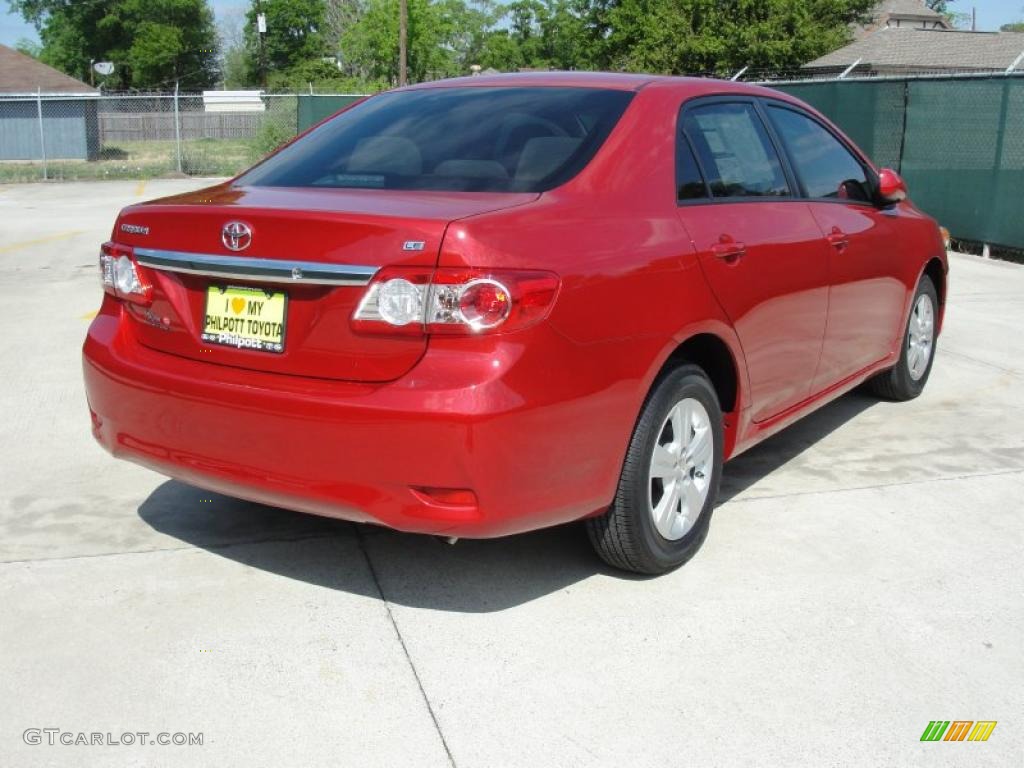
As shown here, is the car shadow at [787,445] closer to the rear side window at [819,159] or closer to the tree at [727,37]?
the rear side window at [819,159]

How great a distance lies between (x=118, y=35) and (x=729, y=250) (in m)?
80.0

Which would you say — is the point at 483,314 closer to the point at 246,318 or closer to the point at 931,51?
the point at 246,318

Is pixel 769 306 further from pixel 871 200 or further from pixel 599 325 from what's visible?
pixel 871 200

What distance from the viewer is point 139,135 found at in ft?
145

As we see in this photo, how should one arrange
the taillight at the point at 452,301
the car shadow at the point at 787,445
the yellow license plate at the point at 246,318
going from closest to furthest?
the taillight at the point at 452,301
the yellow license plate at the point at 246,318
the car shadow at the point at 787,445

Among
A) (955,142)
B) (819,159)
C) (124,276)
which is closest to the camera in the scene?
(124,276)

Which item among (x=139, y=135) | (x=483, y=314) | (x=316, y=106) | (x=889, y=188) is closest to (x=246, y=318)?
(x=483, y=314)

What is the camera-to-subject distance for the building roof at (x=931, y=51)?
134 ft

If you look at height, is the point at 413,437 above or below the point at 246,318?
below

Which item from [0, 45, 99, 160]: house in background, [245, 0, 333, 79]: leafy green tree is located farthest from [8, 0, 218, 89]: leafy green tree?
[0, 45, 99, 160]: house in background

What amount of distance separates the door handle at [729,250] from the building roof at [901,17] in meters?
63.0

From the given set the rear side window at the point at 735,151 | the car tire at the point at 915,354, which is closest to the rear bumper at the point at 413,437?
the rear side window at the point at 735,151

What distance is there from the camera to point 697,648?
11.4ft

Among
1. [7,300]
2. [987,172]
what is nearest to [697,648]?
[7,300]
